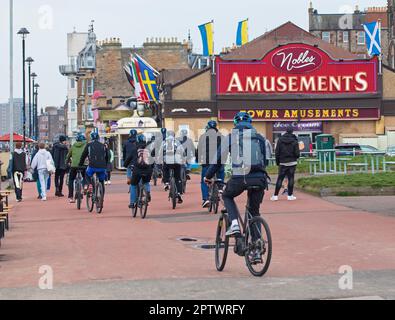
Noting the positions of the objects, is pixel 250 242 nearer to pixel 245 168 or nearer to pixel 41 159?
pixel 245 168

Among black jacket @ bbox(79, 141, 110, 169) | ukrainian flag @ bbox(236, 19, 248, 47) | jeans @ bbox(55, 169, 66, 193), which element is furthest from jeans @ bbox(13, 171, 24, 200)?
ukrainian flag @ bbox(236, 19, 248, 47)

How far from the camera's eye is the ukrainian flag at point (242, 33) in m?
65.1

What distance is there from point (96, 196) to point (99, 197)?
18cm

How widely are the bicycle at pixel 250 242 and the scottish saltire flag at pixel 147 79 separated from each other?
49819 millimetres

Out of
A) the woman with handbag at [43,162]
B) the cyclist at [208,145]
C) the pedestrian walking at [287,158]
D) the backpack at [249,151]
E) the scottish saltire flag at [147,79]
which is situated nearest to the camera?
the backpack at [249,151]

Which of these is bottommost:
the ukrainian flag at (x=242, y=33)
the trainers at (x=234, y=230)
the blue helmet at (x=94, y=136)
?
the trainers at (x=234, y=230)

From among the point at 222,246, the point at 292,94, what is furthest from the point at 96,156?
the point at 292,94

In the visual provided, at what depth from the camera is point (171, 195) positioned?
1977cm

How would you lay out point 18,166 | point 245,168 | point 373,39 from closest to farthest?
1. point 245,168
2. point 18,166
3. point 373,39

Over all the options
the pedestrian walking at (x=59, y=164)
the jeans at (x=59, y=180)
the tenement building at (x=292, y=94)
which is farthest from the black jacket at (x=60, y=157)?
the tenement building at (x=292, y=94)

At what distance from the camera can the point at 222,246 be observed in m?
10.2

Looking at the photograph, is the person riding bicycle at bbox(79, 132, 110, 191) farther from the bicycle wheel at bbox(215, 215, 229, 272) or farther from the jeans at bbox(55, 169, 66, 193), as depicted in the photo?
the bicycle wheel at bbox(215, 215, 229, 272)

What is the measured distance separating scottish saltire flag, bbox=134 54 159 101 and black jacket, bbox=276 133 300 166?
1550 inches

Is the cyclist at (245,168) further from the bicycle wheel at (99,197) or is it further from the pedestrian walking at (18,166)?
the pedestrian walking at (18,166)
